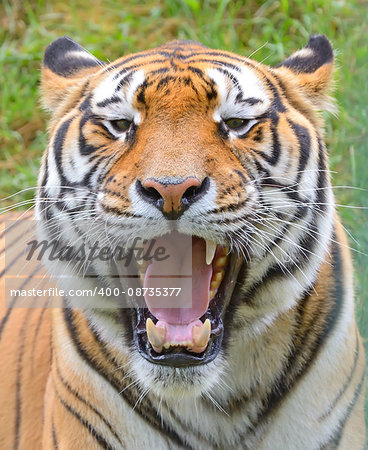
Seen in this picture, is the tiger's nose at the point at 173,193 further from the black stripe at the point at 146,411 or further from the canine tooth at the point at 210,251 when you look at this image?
the black stripe at the point at 146,411

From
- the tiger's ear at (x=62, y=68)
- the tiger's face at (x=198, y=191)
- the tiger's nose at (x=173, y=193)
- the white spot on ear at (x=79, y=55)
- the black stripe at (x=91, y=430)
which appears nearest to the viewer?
the tiger's nose at (x=173, y=193)

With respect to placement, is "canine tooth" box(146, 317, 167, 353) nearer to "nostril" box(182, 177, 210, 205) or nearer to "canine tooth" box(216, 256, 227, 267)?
"canine tooth" box(216, 256, 227, 267)

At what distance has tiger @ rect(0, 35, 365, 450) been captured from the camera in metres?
1.86

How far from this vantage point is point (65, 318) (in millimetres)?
2242

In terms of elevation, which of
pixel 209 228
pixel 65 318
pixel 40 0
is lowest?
pixel 65 318

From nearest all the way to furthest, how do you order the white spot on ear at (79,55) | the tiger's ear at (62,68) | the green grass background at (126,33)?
the tiger's ear at (62,68), the white spot on ear at (79,55), the green grass background at (126,33)

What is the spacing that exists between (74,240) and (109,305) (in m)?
0.19

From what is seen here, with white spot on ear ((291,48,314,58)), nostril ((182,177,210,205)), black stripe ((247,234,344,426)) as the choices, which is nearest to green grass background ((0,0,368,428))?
white spot on ear ((291,48,314,58))

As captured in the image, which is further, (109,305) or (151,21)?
(151,21)

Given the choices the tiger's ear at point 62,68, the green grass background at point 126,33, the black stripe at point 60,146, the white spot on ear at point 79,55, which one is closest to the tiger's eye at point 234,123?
the black stripe at point 60,146

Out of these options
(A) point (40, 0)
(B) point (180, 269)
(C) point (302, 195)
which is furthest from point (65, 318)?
(A) point (40, 0)

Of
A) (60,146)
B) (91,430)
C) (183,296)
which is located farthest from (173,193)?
(91,430)

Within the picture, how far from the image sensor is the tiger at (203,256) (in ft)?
6.10

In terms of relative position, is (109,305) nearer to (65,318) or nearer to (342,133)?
(65,318)
